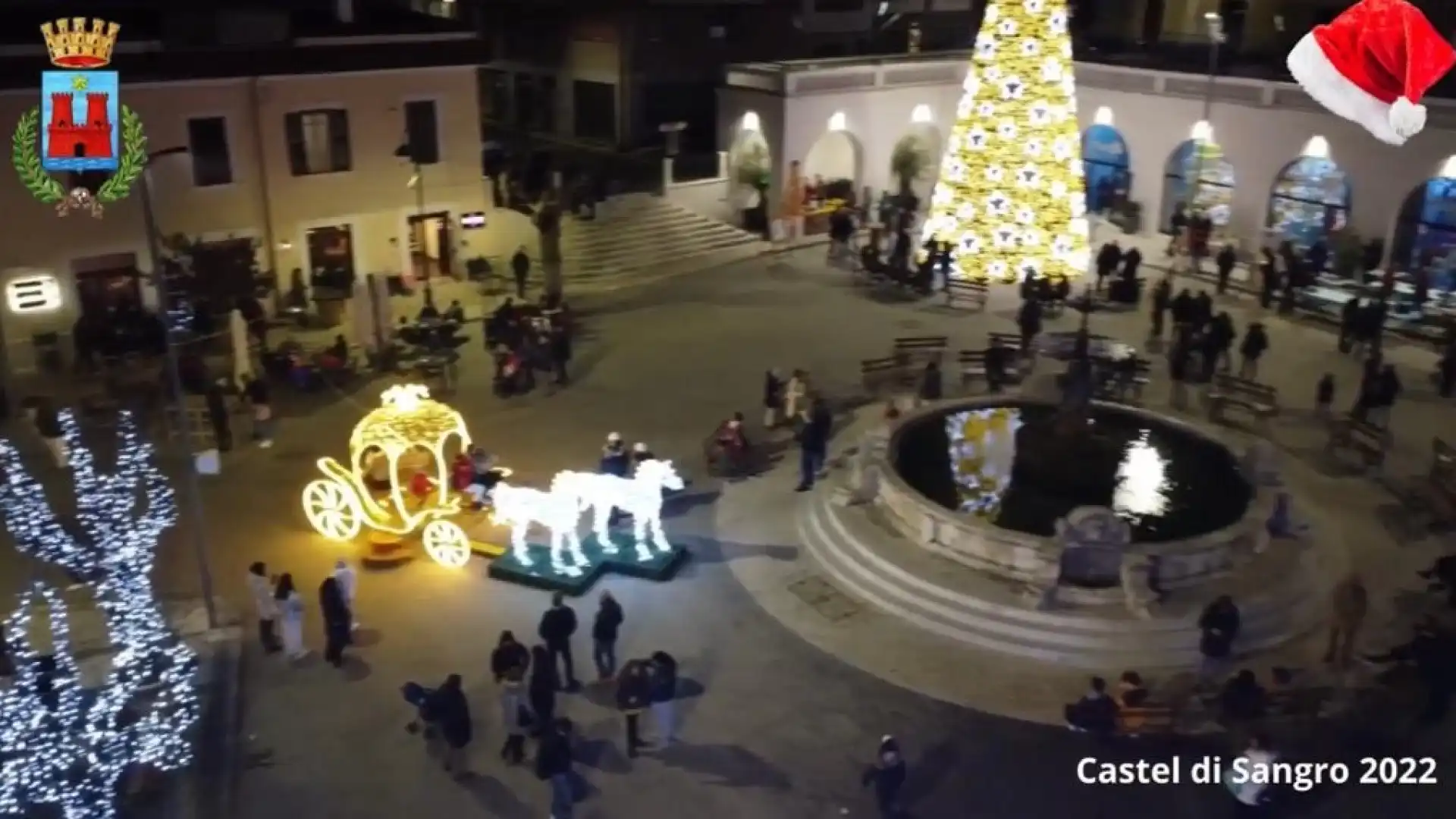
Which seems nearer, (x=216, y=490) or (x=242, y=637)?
(x=242, y=637)

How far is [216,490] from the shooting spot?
18.5 meters

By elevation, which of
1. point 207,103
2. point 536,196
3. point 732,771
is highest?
point 207,103

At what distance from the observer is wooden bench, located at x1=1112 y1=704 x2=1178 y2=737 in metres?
12.4

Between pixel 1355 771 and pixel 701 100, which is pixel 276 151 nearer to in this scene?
pixel 701 100

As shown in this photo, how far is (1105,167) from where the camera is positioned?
1368 inches

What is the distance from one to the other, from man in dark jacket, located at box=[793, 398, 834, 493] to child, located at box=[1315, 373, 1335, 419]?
8.72 metres

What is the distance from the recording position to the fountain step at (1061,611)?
13914mm

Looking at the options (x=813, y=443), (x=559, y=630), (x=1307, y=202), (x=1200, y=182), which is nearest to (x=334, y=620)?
(x=559, y=630)

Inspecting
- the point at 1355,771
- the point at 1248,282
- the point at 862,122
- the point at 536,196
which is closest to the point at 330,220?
the point at 536,196

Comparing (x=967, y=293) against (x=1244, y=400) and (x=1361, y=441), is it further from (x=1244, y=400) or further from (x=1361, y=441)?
(x=1361, y=441)

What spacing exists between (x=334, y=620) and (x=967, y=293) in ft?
57.9

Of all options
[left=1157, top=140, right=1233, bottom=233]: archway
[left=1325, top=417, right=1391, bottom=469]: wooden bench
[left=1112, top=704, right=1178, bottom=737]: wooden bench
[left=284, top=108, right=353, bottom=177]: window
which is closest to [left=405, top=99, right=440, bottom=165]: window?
[left=284, top=108, right=353, bottom=177]: window

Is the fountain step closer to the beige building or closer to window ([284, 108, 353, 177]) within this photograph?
the beige building

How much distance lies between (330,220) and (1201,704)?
69.9 ft
